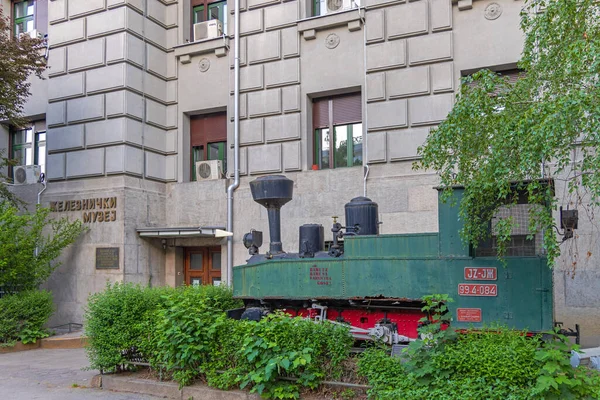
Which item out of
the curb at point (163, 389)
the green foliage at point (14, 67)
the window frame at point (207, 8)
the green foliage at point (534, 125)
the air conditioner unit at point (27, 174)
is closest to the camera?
the green foliage at point (534, 125)

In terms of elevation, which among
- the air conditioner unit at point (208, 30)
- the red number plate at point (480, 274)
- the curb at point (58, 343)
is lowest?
the curb at point (58, 343)

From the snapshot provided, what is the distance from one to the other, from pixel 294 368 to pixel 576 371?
3.30 meters

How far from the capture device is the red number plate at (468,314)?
795cm

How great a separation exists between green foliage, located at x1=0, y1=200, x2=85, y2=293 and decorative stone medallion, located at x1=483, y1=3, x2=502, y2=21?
1200cm

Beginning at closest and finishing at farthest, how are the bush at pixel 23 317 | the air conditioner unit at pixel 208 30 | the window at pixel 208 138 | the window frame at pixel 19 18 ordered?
the bush at pixel 23 317 → the air conditioner unit at pixel 208 30 → the window at pixel 208 138 → the window frame at pixel 19 18

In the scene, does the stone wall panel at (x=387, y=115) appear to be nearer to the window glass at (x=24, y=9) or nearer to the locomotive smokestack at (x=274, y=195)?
the locomotive smokestack at (x=274, y=195)

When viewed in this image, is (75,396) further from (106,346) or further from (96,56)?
(96,56)

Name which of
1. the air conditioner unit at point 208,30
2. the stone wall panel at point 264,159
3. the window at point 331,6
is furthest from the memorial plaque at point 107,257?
the window at point 331,6

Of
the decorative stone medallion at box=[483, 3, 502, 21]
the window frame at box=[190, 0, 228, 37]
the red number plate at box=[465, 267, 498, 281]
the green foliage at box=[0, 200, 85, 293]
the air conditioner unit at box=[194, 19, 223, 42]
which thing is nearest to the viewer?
the red number plate at box=[465, 267, 498, 281]

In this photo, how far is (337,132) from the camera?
1485cm

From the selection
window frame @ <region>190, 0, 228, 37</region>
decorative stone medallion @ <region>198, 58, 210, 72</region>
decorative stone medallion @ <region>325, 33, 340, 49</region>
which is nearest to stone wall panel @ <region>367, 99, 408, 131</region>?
decorative stone medallion @ <region>325, 33, 340, 49</region>

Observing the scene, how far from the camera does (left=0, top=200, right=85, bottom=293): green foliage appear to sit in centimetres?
1331

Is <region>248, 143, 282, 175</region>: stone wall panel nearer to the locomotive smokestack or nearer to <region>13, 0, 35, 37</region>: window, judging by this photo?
the locomotive smokestack

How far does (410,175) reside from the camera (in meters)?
13.2
